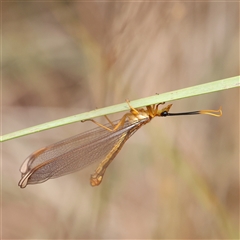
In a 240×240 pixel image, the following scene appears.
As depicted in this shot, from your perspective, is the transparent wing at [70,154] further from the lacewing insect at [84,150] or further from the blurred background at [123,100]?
the blurred background at [123,100]

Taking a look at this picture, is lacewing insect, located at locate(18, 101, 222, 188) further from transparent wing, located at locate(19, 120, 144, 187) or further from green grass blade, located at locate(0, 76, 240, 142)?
green grass blade, located at locate(0, 76, 240, 142)

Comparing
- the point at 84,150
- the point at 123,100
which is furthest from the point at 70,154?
the point at 123,100

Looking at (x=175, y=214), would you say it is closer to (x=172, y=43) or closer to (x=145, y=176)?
(x=145, y=176)

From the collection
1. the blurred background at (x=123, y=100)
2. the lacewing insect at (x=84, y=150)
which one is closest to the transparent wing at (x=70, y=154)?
the lacewing insect at (x=84, y=150)

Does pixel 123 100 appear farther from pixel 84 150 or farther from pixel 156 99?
pixel 156 99

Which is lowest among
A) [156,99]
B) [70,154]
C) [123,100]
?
[70,154]

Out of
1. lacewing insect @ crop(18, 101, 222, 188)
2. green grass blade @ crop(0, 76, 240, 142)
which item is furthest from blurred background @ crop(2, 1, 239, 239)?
green grass blade @ crop(0, 76, 240, 142)
